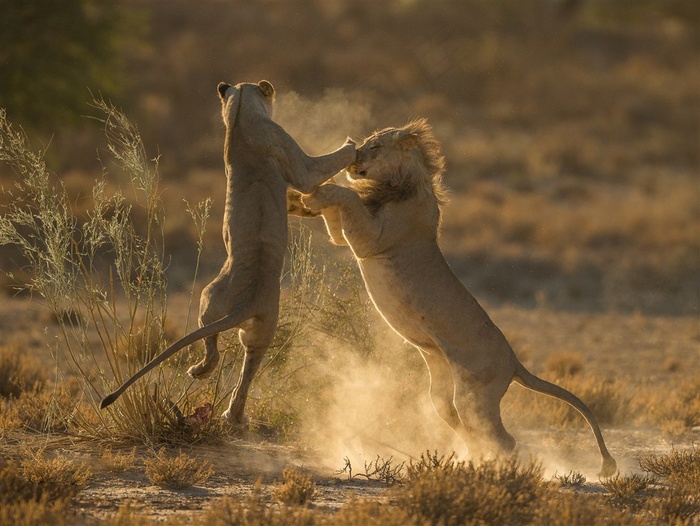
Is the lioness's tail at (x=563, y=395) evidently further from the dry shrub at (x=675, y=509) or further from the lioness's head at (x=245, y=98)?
the lioness's head at (x=245, y=98)

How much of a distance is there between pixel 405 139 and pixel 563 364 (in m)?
6.25

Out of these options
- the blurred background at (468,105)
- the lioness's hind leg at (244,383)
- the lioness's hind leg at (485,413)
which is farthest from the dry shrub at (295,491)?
the blurred background at (468,105)

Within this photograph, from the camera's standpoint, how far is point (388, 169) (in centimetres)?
806

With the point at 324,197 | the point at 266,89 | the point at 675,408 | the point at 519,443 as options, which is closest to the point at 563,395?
the point at 519,443

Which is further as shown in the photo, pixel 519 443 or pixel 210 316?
pixel 519 443

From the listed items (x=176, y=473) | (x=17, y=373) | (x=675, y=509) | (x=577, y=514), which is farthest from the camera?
(x=17, y=373)

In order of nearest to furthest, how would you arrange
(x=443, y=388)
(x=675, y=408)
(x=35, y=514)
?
(x=35, y=514) < (x=443, y=388) < (x=675, y=408)

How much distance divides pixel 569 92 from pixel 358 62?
6.52 metres

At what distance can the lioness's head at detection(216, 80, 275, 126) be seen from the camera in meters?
7.32

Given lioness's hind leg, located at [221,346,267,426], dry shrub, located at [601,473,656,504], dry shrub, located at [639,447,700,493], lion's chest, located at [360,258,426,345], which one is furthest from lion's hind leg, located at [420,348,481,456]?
dry shrub, located at [639,447,700,493]

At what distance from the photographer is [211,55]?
33500 mm

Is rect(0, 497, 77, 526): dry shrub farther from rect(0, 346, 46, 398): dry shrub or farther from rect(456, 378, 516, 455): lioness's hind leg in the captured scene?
rect(0, 346, 46, 398): dry shrub

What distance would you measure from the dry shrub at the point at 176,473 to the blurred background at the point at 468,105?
314cm

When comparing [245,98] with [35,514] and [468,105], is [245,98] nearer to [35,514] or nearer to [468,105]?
[35,514]
